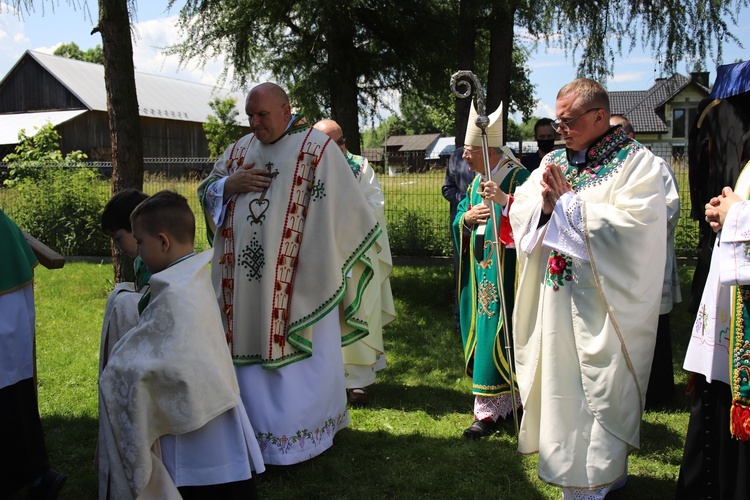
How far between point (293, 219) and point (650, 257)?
209cm

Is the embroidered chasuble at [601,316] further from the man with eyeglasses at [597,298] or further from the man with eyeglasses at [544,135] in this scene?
the man with eyeglasses at [544,135]

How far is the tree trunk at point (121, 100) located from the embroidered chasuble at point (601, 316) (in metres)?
4.72

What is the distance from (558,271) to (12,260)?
2.90 metres

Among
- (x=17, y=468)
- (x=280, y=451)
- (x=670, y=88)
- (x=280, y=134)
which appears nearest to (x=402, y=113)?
(x=670, y=88)

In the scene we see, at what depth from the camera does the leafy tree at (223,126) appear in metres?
32.2

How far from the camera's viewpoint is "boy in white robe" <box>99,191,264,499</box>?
264cm

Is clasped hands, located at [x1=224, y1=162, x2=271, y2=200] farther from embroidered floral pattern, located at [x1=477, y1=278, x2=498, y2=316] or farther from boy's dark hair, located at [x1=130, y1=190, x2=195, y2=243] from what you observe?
embroidered floral pattern, located at [x1=477, y1=278, x2=498, y2=316]

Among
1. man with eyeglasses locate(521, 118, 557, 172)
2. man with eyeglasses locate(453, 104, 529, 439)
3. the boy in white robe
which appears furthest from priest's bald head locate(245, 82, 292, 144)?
man with eyeglasses locate(521, 118, 557, 172)

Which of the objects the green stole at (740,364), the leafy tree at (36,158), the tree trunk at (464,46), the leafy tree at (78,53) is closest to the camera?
the green stole at (740,364)

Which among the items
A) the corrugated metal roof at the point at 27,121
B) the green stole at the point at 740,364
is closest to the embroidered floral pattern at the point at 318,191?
the green stole at the point at 740,364

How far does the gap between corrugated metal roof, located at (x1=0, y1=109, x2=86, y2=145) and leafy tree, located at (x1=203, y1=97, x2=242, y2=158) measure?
294 inches

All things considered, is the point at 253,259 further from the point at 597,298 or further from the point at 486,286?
the point at 597,298

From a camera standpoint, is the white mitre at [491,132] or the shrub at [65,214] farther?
the shrub at [65,214]

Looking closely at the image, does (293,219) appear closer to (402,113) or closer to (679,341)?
(679,341)
